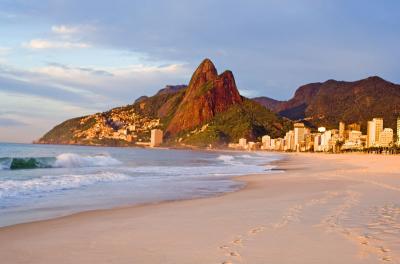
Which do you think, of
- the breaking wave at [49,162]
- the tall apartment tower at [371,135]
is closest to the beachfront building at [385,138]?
the tall apartment tower at [371,135]

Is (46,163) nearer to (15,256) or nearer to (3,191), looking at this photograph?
(3,191)

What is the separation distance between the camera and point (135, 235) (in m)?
7.93

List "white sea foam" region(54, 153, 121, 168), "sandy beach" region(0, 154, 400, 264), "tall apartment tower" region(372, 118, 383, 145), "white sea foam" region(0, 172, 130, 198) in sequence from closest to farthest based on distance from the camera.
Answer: "sandy beach" region(0, 154, 400, 264)
"white sea foam" region(0, 172, 130, 198)
"white sea foam" region(54, 153, 121, 168)
"tall apartment tower" region(372, 118, 383, 145)

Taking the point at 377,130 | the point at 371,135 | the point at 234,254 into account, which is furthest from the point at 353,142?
the point at 234,254

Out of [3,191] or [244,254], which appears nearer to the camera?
[244,254]

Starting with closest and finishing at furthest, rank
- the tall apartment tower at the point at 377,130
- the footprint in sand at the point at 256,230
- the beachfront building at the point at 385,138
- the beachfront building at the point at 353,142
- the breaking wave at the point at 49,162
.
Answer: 1. the footprint in sand at the point at 256,230
2. the breaking wave at the point at 49,162
3. the beachfront building at the point at 385,138
4. the tall apartment tower at the point at 377,130
5. the beachfront building at the point at 353,142

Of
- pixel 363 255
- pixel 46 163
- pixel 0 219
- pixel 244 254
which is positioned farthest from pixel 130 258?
pixel 46 163

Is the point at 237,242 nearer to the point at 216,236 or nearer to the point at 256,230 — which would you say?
the point at 216,236

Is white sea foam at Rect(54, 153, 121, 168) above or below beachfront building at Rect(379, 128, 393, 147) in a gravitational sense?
below

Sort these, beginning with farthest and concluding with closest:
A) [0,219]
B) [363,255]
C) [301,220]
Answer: [0,219]
[301,220]
[363,255]

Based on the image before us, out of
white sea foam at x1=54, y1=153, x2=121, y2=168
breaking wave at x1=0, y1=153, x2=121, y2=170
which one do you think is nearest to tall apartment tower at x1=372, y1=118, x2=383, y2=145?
white sea foam at x1=54, y1=153, x2=121, y2=168

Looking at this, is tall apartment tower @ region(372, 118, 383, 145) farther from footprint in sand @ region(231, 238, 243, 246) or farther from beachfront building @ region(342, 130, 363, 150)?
footprint in sand @ region(231, 238, 243, 246)

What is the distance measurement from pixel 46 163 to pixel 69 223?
3008 centimetres

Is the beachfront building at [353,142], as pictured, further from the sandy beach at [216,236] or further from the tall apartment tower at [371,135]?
the sandy beach at [216,236]
